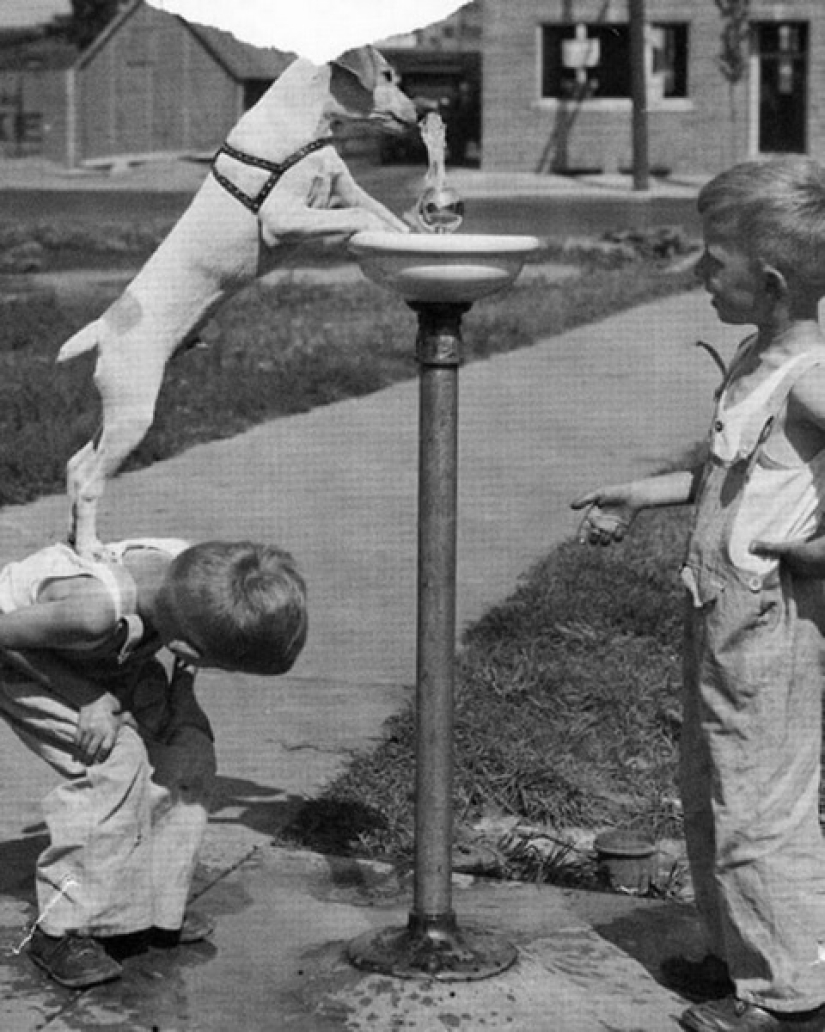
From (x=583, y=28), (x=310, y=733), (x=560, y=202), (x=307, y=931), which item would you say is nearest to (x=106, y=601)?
(x=307, y=931)

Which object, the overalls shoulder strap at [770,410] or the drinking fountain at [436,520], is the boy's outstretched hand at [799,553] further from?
the drinking fountain at [436,520]

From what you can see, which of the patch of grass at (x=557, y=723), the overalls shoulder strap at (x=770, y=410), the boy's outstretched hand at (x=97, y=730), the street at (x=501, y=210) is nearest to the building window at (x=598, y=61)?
the street at (x=501, y=210)

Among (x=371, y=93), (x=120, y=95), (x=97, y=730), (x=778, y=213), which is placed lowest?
(x=97, y=730)

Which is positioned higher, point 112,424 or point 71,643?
point 112,424

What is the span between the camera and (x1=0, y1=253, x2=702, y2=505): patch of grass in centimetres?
797

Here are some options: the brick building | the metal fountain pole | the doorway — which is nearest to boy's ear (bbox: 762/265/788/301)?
the metal fountain pole

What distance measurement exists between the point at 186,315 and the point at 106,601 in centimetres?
75

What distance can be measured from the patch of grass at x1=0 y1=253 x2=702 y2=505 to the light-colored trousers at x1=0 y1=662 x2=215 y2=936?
2.68 meters

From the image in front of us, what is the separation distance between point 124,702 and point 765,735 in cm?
104

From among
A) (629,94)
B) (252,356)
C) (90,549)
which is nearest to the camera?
(90,549)

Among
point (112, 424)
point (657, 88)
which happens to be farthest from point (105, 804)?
point (657, 88)

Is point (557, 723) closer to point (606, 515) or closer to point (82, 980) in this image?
point (606, 515)

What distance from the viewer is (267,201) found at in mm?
3861

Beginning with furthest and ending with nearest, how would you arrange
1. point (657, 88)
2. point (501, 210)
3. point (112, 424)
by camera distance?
point (657, 88), point (501, 210), point (112, 424)
